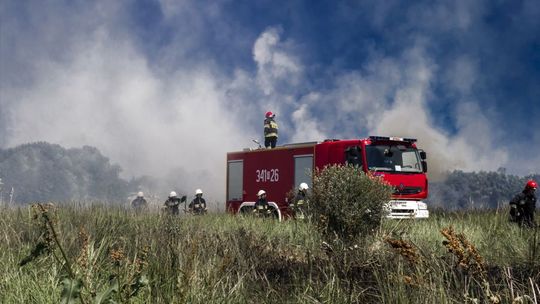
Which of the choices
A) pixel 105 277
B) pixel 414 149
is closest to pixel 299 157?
pixel 414 149

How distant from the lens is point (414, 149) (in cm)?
1633

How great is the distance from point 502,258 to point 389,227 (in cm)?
385

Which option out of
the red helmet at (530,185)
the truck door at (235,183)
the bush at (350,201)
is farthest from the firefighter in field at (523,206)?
the truck door at (235,183)

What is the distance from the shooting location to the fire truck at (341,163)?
1547 centimetres

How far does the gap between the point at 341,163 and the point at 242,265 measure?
27.3 ft

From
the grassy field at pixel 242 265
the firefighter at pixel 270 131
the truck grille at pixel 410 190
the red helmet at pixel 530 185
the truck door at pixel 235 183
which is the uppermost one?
the firefighter at pixel 270 131

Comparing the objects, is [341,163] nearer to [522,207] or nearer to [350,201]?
[350,201]

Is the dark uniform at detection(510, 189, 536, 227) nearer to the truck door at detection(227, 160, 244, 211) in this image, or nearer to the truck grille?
the truck grille

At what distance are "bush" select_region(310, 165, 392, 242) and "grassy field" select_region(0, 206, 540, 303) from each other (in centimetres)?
41

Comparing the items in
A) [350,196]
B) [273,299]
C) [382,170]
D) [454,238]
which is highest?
[382,170]

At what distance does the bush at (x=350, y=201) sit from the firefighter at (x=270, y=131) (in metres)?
6.53

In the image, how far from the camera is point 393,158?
52.0ft

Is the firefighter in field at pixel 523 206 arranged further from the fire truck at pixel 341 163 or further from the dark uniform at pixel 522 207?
the fire truck at pixel 341 163

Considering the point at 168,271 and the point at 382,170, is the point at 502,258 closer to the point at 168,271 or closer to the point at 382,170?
the point at 168,271
